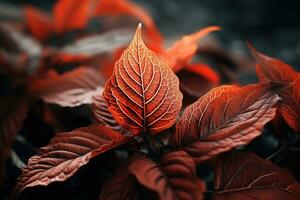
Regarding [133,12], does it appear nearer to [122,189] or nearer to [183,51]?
[183,51]

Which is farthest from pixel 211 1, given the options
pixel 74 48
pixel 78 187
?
pixel 78 187

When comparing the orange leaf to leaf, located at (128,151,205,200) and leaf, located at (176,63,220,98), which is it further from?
leaf, located at (128,151,205,200)

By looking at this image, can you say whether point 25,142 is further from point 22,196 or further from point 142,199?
point 142,199

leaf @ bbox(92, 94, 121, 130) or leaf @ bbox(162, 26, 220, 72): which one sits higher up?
leaf @ bbox(162, 26, 220, 72)

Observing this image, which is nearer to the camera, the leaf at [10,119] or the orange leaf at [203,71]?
the leaf at [10,119]

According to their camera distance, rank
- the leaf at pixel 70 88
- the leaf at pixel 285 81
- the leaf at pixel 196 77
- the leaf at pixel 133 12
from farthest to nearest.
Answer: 1. the leaf at pixel 133 12
2. the leaf at pixel 196 77
3. the leaf at pixel 70 88
4. the leaf at pixel 285 81

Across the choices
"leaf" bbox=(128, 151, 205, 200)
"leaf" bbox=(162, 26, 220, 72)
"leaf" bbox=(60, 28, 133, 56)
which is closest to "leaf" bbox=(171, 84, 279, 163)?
"leaf" bbox=(128, 151, 205, 200)

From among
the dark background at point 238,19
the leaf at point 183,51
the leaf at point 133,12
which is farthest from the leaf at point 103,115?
the dark background at point 238,19

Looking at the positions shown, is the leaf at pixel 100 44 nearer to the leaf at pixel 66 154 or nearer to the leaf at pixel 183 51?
the leaf at pixel 183 51
